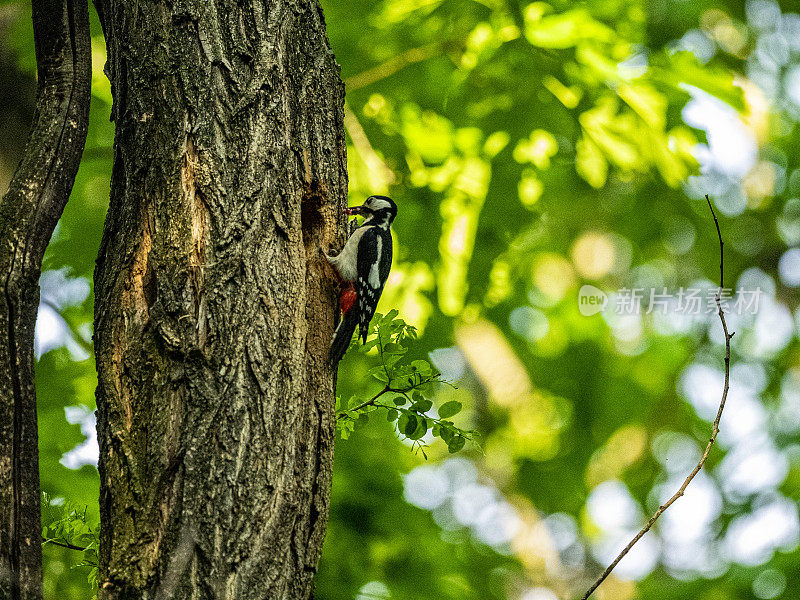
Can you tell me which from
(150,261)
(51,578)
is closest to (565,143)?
(150,261)

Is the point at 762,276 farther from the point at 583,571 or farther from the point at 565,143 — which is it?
the point at 565,143

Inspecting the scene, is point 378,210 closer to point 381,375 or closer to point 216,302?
point 381,375

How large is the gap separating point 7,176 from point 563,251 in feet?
18.6

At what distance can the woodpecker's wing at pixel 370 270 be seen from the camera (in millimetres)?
3178

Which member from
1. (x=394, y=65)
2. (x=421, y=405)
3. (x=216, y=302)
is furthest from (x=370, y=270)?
(x=394, y=65)

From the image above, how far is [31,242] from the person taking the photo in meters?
2.21

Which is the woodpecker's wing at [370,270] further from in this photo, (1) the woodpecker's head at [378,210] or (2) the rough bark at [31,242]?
(2) the rough bark at [31,242]

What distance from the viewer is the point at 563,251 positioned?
7.86 m

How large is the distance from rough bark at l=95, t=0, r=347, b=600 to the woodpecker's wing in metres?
0.61

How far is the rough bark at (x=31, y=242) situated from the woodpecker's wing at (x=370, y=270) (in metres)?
1.26

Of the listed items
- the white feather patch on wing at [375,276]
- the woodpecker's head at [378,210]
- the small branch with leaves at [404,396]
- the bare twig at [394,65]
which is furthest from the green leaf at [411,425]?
the bare twig at [394,65]

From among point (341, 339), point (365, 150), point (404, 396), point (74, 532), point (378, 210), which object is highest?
point (365, 150)

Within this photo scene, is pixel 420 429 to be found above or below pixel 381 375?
below

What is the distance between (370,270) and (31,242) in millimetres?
1607
